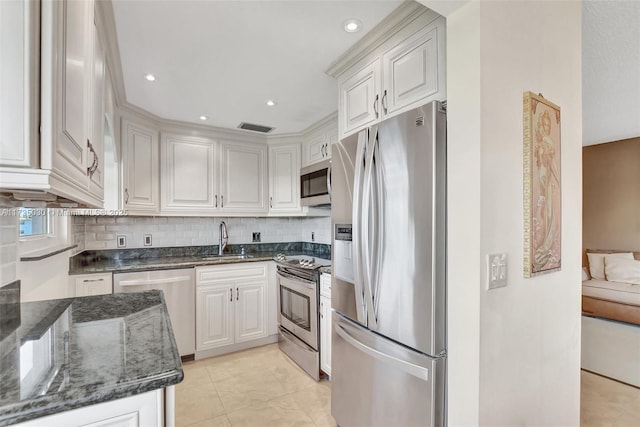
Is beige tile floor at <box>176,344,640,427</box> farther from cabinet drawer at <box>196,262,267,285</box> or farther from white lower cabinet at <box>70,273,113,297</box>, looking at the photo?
white lower cabinet at <box>70,273,113,297</box>

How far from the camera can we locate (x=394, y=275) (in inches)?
54.9

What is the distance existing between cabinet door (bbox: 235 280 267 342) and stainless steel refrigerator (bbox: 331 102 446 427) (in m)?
1.52

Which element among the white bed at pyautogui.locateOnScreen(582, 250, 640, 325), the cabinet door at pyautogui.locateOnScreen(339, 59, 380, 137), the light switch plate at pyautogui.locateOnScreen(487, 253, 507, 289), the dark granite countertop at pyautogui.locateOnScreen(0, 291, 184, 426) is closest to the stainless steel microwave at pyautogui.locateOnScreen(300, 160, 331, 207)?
the cabinet door at pyautogui.locateOnScreen(339, 59, 380, 137)

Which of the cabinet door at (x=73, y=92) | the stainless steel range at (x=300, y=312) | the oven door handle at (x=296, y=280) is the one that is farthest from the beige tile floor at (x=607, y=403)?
the cabinet door at (x=73, y=92)

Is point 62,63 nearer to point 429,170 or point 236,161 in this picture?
point 429,170

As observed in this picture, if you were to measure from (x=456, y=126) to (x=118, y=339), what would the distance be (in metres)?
1.38

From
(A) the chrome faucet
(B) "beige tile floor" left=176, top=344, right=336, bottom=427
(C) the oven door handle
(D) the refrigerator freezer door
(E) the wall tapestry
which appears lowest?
(B) "beige tile floor" left=176, top=344, right=336, bottom=427

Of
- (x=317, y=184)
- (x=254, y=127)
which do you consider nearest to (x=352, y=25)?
(x=317, y=184)

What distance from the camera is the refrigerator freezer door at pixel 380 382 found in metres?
1.28

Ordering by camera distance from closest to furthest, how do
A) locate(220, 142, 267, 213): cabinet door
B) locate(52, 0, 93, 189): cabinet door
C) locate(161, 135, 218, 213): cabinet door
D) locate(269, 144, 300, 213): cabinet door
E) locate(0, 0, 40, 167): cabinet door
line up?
locate(0, 0, 40, 167): cabinet door, locate(52, 0, 93, 189): cabinet door, locate(161, 135, 218, 213): cabinet door, locate(220, 142, 267, 213): cabinet door, locate(269, 144, 300, 213): cabinet door

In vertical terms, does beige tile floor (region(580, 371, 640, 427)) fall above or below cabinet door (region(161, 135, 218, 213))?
below

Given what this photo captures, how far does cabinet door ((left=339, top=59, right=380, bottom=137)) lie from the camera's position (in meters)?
1.71

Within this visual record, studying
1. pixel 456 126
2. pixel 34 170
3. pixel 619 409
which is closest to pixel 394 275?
pixel 456 126

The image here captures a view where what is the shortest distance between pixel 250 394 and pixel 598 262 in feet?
12.1
